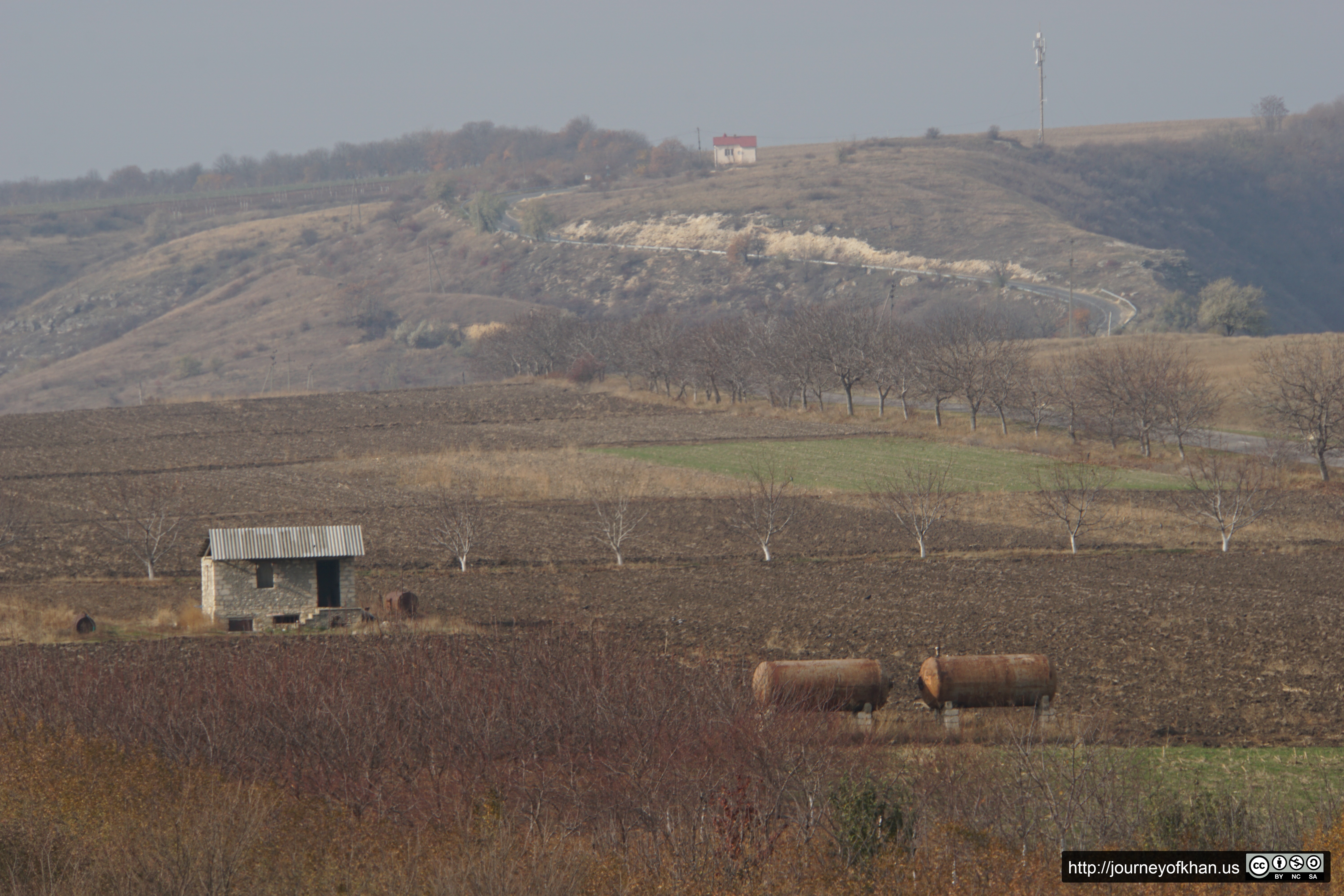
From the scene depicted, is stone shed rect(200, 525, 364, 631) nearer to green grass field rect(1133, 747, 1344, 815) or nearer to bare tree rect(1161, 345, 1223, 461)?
green grass field rect(1133, 747, 1344, 815)

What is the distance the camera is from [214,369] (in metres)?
170

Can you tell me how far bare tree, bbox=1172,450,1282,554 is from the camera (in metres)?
43.4

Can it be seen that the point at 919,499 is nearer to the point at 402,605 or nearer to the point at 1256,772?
the point at 402,605

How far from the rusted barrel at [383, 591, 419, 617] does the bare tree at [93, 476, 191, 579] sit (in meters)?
11.8

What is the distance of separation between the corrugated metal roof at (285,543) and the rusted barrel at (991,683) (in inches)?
768

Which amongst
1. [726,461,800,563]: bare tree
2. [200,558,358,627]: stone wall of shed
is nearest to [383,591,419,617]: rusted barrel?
[200,558,358,627]: stone wall of shed

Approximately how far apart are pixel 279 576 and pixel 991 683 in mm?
22939

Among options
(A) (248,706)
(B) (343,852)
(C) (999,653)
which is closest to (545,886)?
(B) (343,852)

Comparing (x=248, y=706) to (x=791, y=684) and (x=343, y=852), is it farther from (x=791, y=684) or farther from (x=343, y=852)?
(x=791, y=684)

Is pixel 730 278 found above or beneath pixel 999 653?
above

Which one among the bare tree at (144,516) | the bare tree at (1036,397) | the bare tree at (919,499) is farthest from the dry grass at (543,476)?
the bare tree at (1036,397)

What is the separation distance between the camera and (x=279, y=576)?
36000 mm

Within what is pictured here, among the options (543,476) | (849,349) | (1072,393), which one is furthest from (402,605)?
(849,349)

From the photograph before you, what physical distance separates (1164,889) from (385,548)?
3755cm
